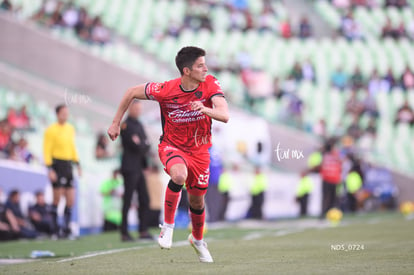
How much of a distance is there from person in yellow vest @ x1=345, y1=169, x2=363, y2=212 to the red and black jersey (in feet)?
57.0

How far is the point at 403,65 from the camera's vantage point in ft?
108

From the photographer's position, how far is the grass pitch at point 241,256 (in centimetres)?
782

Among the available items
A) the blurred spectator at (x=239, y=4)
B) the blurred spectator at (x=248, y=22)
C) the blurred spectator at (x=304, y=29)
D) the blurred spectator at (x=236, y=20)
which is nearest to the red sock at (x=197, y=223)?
the blurred spectator at (x=236, y=20)

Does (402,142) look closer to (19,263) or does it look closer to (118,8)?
(118,8)

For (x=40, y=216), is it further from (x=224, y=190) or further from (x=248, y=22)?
(x=248, y=22)

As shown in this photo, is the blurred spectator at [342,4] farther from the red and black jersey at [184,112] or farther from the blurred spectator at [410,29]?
the red and black jersey at [184,112]

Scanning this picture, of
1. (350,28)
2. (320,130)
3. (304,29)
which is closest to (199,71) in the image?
(320,130)

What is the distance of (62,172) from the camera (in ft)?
45.8

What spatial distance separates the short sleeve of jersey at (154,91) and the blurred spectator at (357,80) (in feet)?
74.0

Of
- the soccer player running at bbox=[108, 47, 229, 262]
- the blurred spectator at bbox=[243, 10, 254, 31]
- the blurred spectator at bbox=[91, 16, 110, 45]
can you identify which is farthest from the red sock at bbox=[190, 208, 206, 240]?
the blurred spectator at bbox=[243, 10, 254, 31]

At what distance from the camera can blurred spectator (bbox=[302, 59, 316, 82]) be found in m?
30.7

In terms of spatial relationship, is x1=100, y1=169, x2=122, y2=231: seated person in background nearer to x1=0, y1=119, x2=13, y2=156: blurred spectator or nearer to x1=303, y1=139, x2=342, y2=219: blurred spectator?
x1=0, y1=119, x2=13, y2=156: blurred spectator

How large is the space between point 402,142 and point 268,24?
7041 millimetres

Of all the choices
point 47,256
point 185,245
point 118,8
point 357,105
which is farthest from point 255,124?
point 47,256
